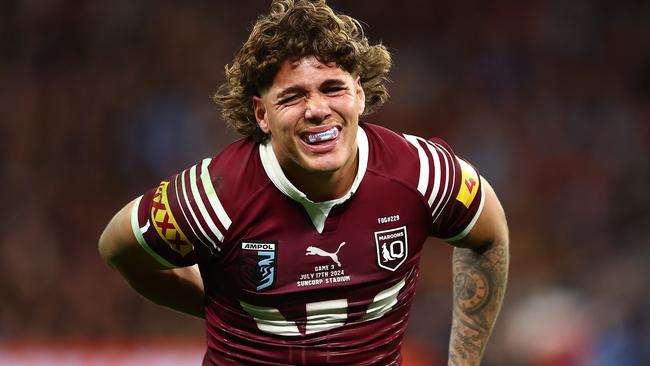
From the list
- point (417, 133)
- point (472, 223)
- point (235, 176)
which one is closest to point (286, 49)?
point (235, 176)

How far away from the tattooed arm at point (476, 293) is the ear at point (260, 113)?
781 millimetres

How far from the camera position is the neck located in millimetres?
3094

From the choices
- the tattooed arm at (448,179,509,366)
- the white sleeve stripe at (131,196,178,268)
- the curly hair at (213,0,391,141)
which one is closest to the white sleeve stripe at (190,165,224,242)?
the white sleeve stripe at (131,196,178,268)

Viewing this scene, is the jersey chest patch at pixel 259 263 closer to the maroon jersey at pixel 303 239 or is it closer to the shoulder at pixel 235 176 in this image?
the maroon jersey at pixel 303 239

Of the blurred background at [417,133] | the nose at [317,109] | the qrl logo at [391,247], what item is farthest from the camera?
the blurred background at [417,133]

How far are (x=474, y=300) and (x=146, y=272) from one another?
3.45 ft

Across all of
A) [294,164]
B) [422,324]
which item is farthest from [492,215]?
[422,324]

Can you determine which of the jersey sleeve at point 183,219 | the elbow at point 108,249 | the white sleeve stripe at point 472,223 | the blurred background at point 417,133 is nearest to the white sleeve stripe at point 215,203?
the jersey sleeve at point 183,219

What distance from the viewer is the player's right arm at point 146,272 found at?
323cm

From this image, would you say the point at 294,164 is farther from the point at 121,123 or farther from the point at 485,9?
the point at 485,9

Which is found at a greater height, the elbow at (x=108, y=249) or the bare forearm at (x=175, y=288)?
the elbow at (x=108, y=249)

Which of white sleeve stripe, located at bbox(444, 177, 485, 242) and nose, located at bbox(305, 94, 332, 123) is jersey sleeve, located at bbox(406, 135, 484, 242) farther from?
nose, located at bbox(305, 94, 332, 123)

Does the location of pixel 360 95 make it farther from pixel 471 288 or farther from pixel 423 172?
pixel 471 288

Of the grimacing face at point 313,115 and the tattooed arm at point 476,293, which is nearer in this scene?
the grimacing face at point 313,115
